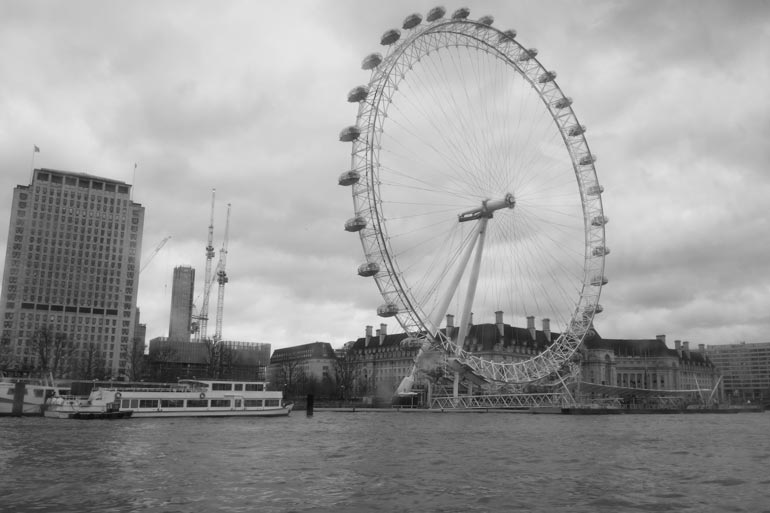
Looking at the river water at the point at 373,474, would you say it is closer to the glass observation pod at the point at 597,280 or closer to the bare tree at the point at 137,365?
the glass observation pod at the point at 597,280

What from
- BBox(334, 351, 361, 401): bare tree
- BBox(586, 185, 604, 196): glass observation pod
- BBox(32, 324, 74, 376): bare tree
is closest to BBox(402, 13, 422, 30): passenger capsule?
BBox(586, 185, 604, 196): glass observation pod

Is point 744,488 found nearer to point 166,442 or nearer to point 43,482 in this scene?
point 43,482

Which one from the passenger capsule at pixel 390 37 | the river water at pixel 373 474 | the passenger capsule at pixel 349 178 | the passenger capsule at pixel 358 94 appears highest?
the passenger capsule at pixel 390 37

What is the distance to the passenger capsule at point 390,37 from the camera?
70.8m

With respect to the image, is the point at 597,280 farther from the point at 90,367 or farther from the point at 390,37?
the point at 90,367

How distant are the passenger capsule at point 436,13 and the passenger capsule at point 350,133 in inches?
513

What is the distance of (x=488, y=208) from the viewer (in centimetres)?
8344

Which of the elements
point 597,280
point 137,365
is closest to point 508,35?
point 597,280

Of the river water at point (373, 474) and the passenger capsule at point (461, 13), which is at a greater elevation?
the passenger capsule at point (461, 13)

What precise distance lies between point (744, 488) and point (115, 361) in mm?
170019

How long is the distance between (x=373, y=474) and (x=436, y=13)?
176 feet

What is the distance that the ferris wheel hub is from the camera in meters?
81.7

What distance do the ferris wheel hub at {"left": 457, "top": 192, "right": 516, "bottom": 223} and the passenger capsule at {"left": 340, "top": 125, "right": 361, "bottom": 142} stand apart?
18.3m

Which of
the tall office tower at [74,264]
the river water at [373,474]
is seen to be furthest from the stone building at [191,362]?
the river water at [373,474]
